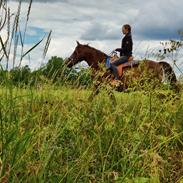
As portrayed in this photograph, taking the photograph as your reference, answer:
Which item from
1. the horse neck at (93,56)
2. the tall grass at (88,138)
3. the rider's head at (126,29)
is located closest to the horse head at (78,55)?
the horse neck at (93,56)

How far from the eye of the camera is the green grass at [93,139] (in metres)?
3.23

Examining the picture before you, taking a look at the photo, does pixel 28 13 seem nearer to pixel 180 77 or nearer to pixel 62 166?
pixel 62 166

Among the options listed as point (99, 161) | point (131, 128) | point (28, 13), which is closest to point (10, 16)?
point (28, 13)

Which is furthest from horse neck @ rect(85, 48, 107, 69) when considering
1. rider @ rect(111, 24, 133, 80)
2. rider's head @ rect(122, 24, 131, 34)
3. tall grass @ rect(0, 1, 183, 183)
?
tall grass @ rect(0, 1, 183, 183)

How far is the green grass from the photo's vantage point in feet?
10.6

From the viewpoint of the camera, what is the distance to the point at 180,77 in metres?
6.45

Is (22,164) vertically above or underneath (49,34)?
underneath

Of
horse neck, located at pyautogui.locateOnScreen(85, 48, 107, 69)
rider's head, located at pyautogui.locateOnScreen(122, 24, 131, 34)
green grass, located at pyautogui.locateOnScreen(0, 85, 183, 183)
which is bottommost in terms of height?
green grass, located at pyautogui.locateOnScreen(0, 85, 183, 183)

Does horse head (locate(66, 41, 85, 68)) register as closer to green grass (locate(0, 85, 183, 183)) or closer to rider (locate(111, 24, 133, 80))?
rider (locate(111, 24, 133, 80))

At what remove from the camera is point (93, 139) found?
4.29m

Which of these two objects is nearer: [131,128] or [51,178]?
[51,178]

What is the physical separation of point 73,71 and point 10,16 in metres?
3.77

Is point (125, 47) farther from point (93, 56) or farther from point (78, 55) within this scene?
point (78, 55)

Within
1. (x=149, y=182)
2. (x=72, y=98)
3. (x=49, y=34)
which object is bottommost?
(x=149, y=182)
